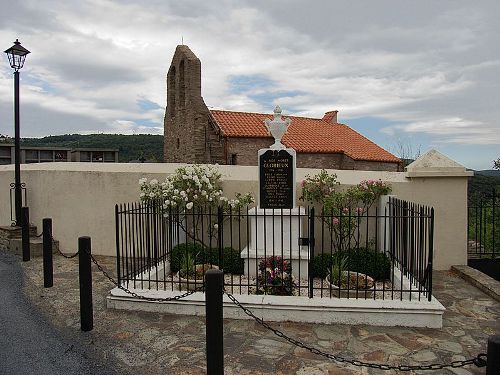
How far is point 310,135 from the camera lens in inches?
861

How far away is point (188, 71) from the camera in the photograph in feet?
62.8

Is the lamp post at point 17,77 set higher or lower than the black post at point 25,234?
higher

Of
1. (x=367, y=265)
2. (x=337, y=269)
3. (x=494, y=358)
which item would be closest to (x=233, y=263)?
(x=337, y=269)

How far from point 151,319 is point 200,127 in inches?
582

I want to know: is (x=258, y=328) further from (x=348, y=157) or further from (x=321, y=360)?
(x=348, y=157)

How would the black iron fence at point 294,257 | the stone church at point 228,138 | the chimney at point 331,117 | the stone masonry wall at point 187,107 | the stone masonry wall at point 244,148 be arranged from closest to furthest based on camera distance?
1. the black iron fence at point 294,257
2. the stone masonry wall at point 244,148
3. the stone church at point 228,138
4. the stone masonry wall at point 187,107
5. the chimney at point 331,117

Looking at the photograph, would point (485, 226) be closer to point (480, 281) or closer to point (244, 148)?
point (480, 281)

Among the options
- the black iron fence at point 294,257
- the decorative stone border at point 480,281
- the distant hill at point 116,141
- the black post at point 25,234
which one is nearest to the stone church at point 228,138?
the black iron fence at point 294,257

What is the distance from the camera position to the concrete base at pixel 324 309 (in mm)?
5145

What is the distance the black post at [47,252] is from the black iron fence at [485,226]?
25.9 feet

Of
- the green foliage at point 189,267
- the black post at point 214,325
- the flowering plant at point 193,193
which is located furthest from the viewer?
the flowering plant at point 193,193

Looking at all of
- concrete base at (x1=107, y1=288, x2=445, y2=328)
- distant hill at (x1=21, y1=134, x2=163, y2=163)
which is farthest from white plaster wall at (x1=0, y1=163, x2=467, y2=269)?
distant hill at (x1=21, y1=134, x2=163, y2=163)

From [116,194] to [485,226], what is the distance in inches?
349

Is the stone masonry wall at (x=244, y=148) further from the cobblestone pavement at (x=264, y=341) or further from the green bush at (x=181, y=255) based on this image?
the cobblestone pavement at (x=264, y=341)
